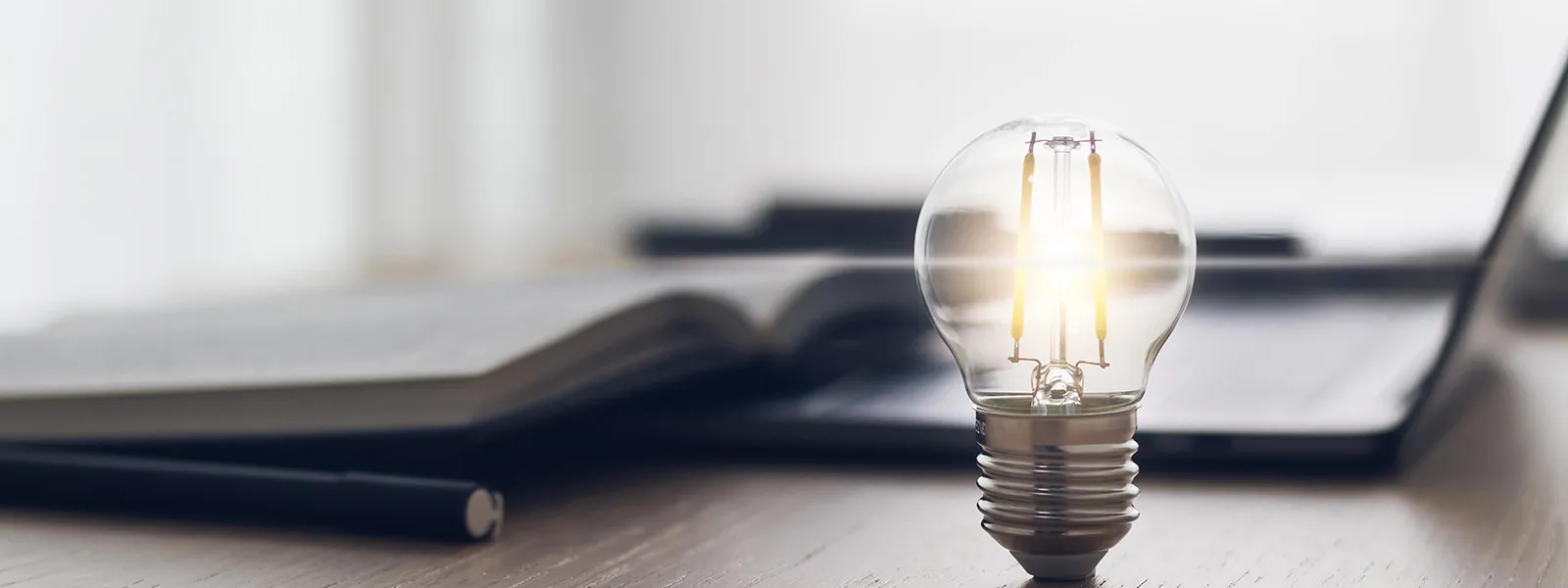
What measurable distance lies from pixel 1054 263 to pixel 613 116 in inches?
96.0

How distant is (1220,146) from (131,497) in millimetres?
2014

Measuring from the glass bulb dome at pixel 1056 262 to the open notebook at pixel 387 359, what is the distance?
0.13m

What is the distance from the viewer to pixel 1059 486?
30cm

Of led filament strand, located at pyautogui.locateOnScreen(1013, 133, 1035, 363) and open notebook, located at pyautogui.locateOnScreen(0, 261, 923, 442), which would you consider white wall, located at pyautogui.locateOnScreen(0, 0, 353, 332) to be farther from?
led filament strand, located at pyautogui.locateOnScreen(1013, 133, 1035, 363)

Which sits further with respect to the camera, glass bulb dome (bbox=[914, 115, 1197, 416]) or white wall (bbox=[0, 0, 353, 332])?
white wall (bbox=[0, 0, 353, 332])

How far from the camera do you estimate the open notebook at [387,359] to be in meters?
0.39

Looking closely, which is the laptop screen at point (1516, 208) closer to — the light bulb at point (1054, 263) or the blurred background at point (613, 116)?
the light bulb at point (1054, 263)

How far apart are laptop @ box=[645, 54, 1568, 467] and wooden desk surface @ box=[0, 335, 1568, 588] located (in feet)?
0.05

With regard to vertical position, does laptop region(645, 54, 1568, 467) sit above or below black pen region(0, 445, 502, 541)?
below

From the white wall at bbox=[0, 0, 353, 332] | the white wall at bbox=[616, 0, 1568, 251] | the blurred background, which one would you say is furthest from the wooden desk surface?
the white wall at bbox=[616, 0, 1568, 251]

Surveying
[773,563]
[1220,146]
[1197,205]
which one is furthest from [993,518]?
[1220,146]

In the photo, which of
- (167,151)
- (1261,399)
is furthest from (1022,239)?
(167,151)

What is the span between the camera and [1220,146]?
2.18 m

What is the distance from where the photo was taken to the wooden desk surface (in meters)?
0.32
